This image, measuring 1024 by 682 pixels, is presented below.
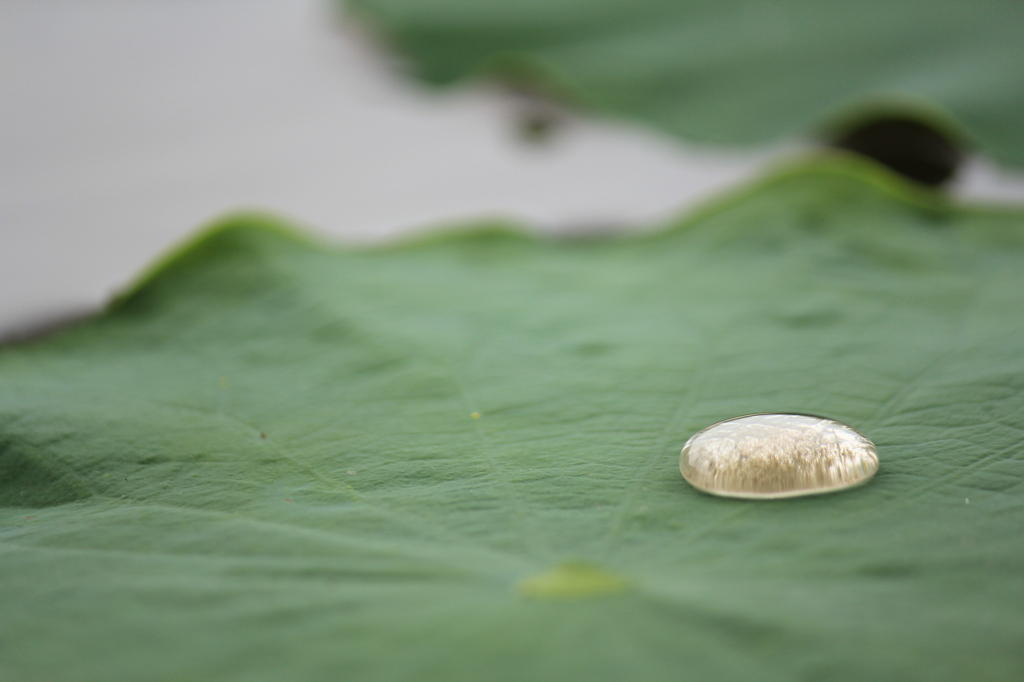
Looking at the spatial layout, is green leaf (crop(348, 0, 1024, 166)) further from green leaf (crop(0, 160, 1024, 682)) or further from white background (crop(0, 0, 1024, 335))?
green leaf (crop(0, 160, 1024, 682))

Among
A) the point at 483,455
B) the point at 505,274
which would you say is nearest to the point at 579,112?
the point at 505,274

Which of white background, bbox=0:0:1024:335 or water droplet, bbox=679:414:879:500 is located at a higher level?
white background, bbox=0:0:1024:335

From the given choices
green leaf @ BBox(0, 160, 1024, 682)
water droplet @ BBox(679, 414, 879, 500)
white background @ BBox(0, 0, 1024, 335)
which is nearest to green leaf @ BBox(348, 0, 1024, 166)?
white background @ BBox(0, 0, 1024, 335)

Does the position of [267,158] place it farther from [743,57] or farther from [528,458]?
[528,458]

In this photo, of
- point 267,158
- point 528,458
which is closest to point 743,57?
point 267,158

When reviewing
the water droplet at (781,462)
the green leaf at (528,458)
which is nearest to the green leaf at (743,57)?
the green leaf at (528,458)

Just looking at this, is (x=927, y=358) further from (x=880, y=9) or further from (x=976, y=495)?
(x=880, y=9)

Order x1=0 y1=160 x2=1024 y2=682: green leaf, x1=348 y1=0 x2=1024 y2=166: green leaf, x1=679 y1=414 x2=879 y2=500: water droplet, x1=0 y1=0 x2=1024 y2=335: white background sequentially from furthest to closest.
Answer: x1=348 y1=0 x2=1024 y2=166: green leaf
x1=0 y1=0 x2=1024 y2=335: white background
x1=679 y1=414 x2=879 y2=500: water droplet
x1=0 y1=160 x2=1024 y2=682: green leaf
